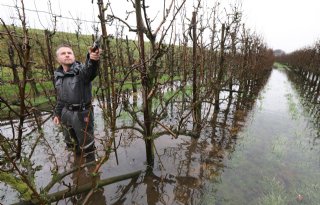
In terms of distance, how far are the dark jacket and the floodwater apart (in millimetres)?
850

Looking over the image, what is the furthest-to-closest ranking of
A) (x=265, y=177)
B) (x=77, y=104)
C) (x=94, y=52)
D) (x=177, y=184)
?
(x=265, y=177), (x=177, y=184), (x=77, y=104), (x=94, y=52)

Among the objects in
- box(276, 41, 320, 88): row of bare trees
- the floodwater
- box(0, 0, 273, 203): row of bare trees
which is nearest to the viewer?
box(0, 0, 273, 203): row of bare trees

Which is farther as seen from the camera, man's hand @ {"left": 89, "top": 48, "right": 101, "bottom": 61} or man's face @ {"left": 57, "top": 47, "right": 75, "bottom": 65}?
man's face @ {"left": 57, "top": 47, "right": 75, "bottom": 65}

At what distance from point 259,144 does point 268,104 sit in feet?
19.1

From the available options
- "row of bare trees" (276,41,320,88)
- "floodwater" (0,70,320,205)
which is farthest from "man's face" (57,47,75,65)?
"row of bare trees" (276,41,320,88)

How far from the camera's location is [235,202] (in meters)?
3.79

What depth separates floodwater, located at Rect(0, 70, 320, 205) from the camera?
3.88 metres

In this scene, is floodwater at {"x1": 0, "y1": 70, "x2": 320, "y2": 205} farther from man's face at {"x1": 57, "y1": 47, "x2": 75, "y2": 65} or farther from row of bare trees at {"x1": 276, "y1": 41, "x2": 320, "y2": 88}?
row of bare trees at {"x1": 276, "y1": 41, "x2": 320, "y2": 88}

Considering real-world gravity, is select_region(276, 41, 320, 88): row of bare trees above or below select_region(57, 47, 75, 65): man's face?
below

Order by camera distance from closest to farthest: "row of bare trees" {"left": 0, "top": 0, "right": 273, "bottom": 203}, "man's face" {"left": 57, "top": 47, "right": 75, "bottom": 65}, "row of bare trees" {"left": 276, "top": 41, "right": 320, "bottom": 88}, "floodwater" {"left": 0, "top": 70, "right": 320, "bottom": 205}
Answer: "row of bare trees" {"left": 0, "top": 0, "right": 273, "bottom": 203} < "man's face" {"left": 57, "top": 47, "right": 75, "bottom": 65} < "floodwater" {"left": 0, "top": 70, "right": 320, "bottom": 205} < "row of bare trees" {"left": 276, "top": 41, "right": 320, "bottom": 88}

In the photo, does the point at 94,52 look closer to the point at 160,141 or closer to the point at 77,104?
the point at 77,104

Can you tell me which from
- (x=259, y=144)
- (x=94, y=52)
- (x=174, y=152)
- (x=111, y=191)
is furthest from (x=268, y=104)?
(x=94, y=52)

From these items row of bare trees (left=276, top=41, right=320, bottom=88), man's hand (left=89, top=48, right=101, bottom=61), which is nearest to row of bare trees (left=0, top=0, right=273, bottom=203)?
man's hand (left=89, top=48, right=101, bottom=61)

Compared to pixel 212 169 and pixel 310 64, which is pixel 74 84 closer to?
pixel 212 169
